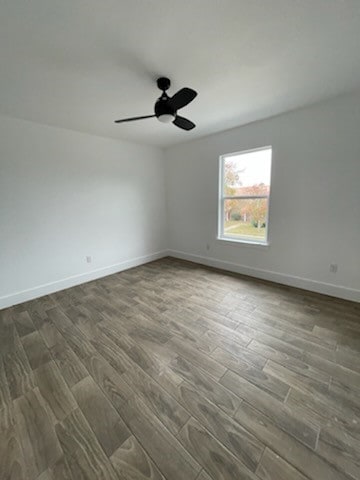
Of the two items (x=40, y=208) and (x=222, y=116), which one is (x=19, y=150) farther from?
(x=222, y=116)

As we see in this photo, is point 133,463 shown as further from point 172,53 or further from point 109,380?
point 172,53

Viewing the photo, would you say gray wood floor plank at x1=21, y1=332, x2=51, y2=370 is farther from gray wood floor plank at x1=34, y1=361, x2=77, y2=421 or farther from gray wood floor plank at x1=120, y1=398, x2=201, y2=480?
gray wood floor plank at x1=120, y1=398, x2=201, y2=480

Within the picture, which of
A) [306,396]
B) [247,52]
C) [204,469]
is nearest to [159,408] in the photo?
[204,469]

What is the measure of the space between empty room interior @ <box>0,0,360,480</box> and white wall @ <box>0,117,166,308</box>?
3cm

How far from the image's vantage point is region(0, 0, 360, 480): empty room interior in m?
1.17

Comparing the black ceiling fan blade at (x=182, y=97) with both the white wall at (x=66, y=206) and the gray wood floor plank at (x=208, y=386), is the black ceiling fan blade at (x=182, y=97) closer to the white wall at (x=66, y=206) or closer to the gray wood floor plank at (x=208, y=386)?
the white wall at (x=66, y=206)

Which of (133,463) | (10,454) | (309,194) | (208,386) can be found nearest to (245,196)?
(309,194)

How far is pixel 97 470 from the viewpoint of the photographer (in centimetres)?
102

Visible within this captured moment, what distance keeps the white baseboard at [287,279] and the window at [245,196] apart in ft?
1.62

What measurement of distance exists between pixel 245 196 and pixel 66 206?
297cm

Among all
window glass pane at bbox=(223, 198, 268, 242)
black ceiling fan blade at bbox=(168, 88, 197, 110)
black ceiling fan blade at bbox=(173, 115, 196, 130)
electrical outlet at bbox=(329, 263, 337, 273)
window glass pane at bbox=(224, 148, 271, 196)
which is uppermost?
black ceiling fan blade at bbox=(168, 88, 197, 110)

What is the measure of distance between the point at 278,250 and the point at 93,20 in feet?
10.6

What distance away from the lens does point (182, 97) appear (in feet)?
5.86

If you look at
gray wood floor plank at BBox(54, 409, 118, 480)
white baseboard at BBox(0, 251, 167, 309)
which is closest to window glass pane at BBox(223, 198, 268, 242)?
white baseboard at BBox(0, 251, 167, 309)
